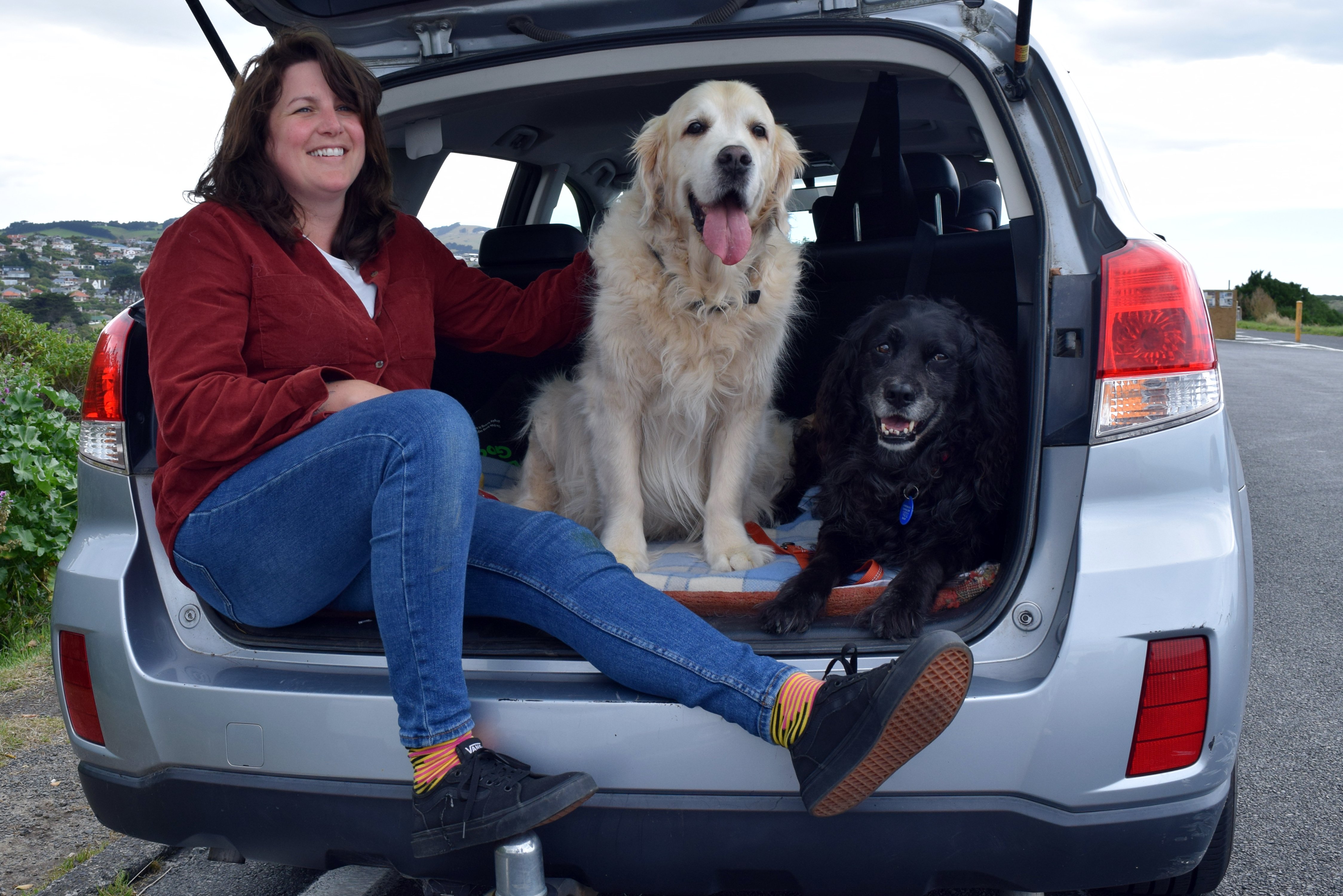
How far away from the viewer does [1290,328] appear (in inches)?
1034

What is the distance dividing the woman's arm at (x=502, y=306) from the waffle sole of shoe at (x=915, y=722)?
1586mm

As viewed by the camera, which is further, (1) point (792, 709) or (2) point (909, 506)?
(2) point (909, 506)

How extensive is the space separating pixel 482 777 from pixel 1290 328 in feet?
99.7

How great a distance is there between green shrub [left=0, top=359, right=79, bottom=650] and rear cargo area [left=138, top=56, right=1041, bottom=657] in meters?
1.58

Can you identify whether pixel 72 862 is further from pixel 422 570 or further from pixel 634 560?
pixel 634 560

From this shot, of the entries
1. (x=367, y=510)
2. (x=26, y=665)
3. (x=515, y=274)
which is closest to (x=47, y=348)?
(x=26, y=665)

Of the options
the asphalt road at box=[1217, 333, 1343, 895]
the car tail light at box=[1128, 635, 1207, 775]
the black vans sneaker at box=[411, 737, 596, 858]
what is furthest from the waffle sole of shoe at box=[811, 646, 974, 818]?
the asphalt road at box=[1217, 333, 1343, 895]

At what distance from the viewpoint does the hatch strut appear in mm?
1992

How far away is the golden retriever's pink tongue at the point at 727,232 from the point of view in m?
2.53

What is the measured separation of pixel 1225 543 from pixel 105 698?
1763 mm

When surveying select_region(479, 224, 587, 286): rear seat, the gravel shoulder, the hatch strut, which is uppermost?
the hatch strut

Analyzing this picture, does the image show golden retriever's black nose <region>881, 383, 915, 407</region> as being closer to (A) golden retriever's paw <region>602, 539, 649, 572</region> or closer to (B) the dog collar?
(B) the dog collar

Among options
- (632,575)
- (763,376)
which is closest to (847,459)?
(763,376)

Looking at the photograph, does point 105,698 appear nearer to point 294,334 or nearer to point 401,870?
point 401,870
